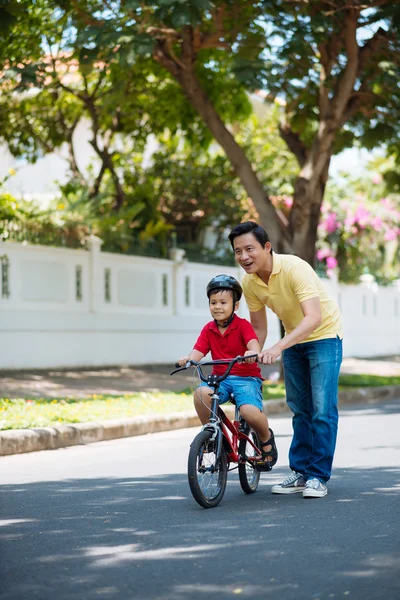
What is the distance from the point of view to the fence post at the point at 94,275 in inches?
722

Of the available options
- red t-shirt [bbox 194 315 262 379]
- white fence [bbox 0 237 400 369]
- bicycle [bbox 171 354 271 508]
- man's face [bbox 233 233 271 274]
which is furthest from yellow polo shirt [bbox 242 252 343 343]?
white fence [bbox 0 237 400 369]

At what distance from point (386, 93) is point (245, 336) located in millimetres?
10247

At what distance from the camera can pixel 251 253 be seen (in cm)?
648

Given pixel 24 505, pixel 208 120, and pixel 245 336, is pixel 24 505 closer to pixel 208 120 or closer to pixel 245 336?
pixel 245 336

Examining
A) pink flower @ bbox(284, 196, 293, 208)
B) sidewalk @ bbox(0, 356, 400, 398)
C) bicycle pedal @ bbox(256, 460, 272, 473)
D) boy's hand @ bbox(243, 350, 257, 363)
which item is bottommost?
bicycle pedal @ bbox(256, 460, 272, 473)

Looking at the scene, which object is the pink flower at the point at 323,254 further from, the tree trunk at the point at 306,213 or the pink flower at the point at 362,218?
the tree trunk at the point at 306,213

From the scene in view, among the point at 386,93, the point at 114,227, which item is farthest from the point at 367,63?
the point at 114,227

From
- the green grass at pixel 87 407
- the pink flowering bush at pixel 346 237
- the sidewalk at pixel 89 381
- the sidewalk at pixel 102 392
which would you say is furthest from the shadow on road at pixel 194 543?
the pink flowering bush at pixel 346 237

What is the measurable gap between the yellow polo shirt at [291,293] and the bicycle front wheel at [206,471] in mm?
994

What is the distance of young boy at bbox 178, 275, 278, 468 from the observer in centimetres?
652

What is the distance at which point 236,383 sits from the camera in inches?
260

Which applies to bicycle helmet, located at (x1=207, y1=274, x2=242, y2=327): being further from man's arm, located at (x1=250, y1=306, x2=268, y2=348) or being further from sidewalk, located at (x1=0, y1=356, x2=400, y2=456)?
sidewalk, located at (x1=0, y1=356, x2=400, y2=456)

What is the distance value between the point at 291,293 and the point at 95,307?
12024 millimetres

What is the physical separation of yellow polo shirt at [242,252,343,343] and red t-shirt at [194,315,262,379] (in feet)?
0.77
